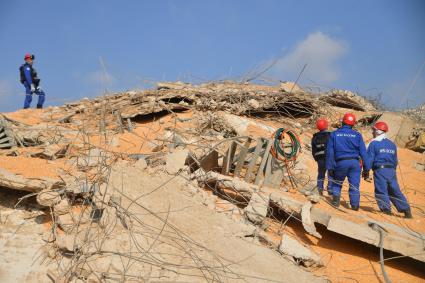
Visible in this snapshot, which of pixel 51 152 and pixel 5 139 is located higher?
pixel 51 152

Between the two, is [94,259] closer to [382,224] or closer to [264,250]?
[264,250]

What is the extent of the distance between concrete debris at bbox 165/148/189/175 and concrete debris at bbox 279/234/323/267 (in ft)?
5.98

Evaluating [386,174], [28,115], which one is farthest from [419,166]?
[28,115]

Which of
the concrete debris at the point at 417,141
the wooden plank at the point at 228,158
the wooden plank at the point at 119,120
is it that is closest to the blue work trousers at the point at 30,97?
the wooden plank at the point at 119,120

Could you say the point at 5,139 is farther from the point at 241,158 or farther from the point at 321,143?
the point at 321,143

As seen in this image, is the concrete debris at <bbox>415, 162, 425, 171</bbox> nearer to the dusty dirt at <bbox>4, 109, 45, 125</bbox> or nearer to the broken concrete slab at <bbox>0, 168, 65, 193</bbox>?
the broken concrete slab at <bbox>0, 168, 65, 193</bbox>

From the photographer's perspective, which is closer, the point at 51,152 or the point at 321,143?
the point at 51,152

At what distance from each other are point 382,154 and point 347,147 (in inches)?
25.3

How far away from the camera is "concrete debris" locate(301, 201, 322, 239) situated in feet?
17.3

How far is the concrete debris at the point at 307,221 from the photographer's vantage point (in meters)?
5.27

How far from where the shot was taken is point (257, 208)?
5648 mm

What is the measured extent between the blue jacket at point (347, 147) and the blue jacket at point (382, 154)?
27 centimetres

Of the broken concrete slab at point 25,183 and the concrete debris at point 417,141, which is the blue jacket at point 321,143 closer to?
the broken concrete slab at point 25,183

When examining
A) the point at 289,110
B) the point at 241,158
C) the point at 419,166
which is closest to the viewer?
the point at 241,158
